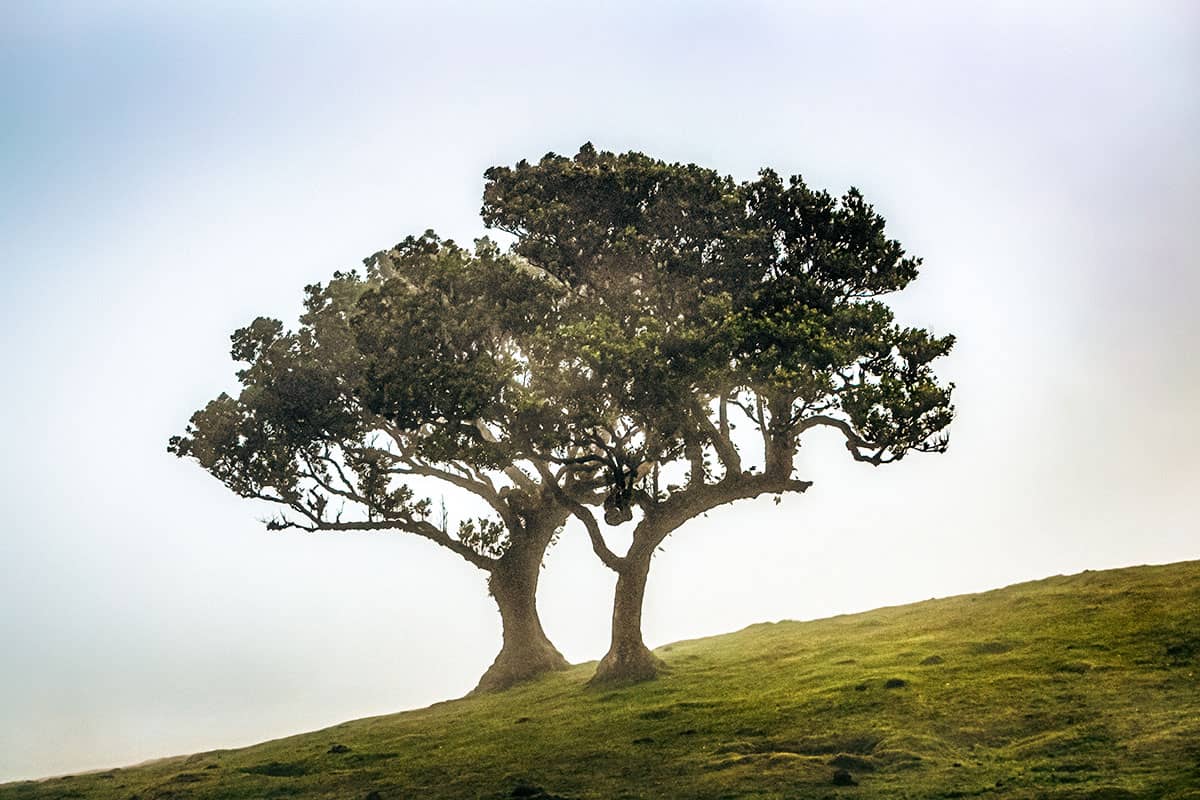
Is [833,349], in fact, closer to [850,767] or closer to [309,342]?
[850,767]

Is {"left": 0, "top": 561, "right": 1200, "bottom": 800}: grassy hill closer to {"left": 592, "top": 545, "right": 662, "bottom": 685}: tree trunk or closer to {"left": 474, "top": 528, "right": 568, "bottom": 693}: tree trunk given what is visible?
{"left": 592, "top": 545, "right": 662, "bottom": 685}: tree trunk

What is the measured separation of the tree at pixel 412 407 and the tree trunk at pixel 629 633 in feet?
15.6

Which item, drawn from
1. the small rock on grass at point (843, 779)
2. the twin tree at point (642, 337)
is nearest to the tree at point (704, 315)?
the twin tree at point (642, 337)

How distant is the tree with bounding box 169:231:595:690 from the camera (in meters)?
43.8

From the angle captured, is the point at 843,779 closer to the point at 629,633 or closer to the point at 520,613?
the point at 629,633

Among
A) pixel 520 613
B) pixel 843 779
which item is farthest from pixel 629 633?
pixel 843 779

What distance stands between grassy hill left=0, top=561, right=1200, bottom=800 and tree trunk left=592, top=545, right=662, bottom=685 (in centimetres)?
138

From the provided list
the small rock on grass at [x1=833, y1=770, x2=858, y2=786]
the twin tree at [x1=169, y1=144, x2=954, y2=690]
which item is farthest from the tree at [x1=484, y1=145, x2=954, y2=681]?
the small rock on grass at [x1=833, y1=770, x2=858, y2=786]

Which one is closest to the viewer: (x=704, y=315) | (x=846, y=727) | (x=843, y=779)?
(x=843, y=779)

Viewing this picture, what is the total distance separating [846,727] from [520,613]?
22967 mm

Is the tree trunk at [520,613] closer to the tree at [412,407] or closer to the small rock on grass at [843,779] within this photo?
the tree at [412,407]

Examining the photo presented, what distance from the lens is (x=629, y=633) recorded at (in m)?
47.3

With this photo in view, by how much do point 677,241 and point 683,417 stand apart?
688 centimetres

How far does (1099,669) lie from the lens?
35.9 metres
